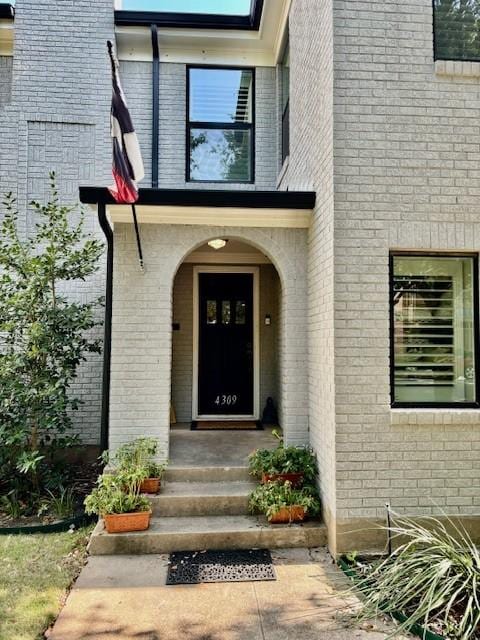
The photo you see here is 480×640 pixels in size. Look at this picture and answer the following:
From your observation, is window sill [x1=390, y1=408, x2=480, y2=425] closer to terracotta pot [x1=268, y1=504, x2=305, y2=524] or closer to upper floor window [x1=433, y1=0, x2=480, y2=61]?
terracotta pot [x1=268, y1=504, x2=305, y2=524]

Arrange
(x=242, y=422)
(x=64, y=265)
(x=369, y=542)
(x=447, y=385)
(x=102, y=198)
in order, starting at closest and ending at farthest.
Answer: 1. (x=369, y=542)
2. (x=447, y=385)
3. (x=102, y=198)
4. (x=64, y=265)
5. (x=242, y=422)

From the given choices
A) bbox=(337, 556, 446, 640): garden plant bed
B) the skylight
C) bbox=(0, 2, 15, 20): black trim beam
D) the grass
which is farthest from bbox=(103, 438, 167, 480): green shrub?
bbox=(0, 2, 15, 20): black trim beam

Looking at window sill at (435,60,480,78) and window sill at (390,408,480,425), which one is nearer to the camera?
window sill at (390,408,480,425)

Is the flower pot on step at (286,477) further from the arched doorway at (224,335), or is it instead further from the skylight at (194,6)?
the skylight at (194,6)

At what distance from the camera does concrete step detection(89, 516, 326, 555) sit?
4207 mm

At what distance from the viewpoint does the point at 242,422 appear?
23.8ft

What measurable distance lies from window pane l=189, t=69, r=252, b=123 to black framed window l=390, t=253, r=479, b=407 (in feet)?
14.7

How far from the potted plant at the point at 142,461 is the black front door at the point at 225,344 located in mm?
2529

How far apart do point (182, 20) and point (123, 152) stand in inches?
165

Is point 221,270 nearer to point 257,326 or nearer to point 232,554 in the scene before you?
point 257,326

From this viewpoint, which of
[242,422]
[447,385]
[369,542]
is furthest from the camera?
[242,422]

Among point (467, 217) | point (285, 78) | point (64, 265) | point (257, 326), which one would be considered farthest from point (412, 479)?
point (285, 78)

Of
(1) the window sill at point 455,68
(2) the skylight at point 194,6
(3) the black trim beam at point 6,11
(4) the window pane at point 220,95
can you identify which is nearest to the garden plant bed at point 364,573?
(1) the window sill at point 455,68

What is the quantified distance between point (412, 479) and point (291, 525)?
120cm
